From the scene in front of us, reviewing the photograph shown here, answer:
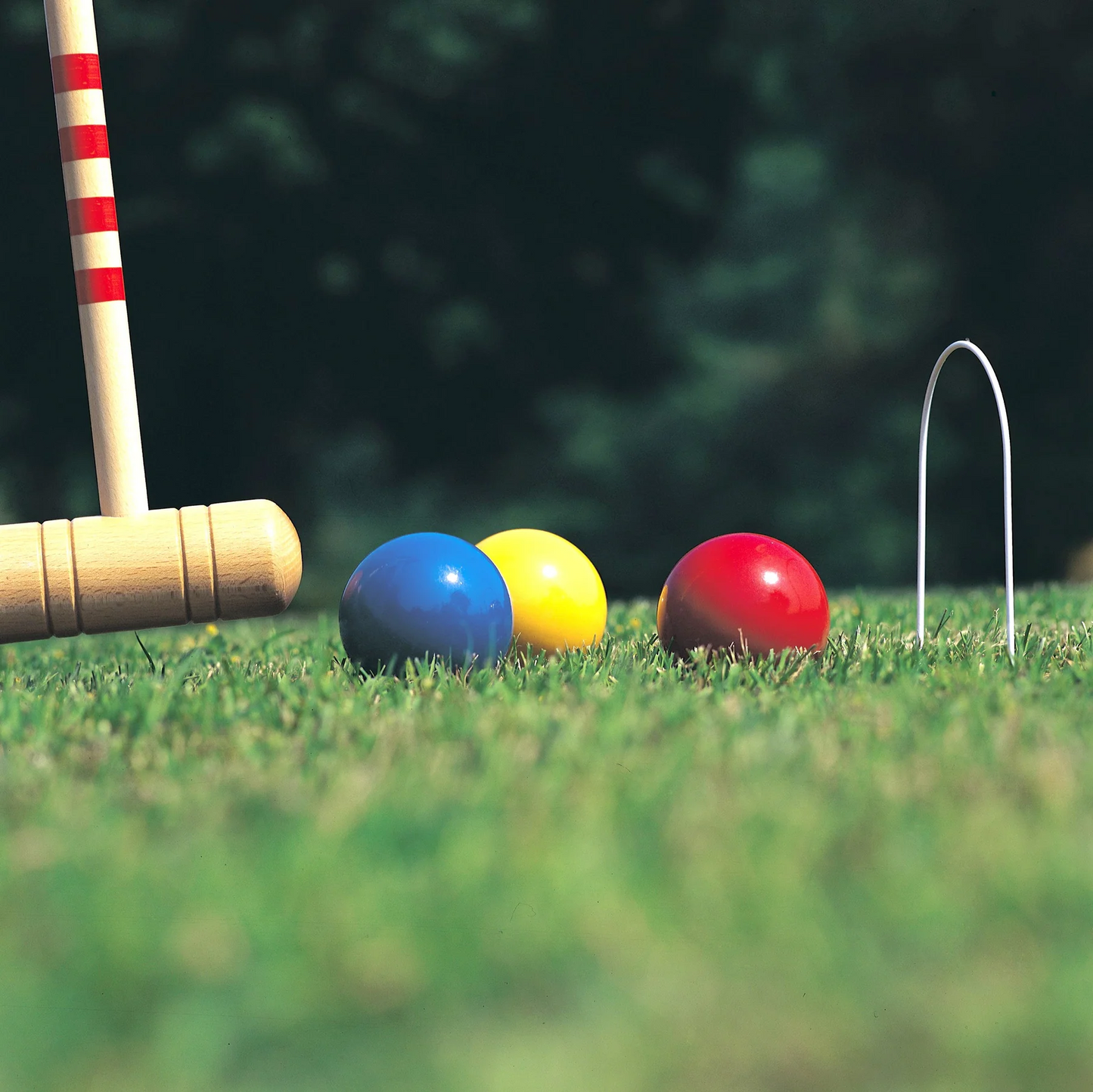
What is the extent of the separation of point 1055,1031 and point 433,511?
336 inches

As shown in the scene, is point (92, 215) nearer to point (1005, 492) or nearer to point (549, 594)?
point (549, 594)

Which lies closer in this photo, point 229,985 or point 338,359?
point 229,985

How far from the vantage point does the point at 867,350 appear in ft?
33.0

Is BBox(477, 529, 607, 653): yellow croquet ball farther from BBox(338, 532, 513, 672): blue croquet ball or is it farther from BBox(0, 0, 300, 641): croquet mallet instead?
BBox(0, 0, 300, 641): croquet mallet

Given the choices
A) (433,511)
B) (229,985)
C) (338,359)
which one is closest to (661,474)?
(433,511)

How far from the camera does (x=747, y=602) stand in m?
3.87

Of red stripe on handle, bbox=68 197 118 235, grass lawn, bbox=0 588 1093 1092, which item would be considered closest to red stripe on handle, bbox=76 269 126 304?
red stripe on handle, bbox=68 197 118 235

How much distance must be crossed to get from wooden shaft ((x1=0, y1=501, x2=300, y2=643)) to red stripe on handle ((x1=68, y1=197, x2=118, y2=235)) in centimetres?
A: 86

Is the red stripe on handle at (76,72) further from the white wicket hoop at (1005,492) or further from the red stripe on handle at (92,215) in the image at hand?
the white wicket hoop at (1005,492)

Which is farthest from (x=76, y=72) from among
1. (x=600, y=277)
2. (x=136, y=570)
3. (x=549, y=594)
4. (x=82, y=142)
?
(x=600, y=277)

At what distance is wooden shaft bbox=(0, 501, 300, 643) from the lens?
362 centimetres

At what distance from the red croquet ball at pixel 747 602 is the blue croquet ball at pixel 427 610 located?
52 centimetres

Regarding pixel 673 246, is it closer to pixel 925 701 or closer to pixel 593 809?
pixel 925 701

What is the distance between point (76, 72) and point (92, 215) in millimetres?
412
